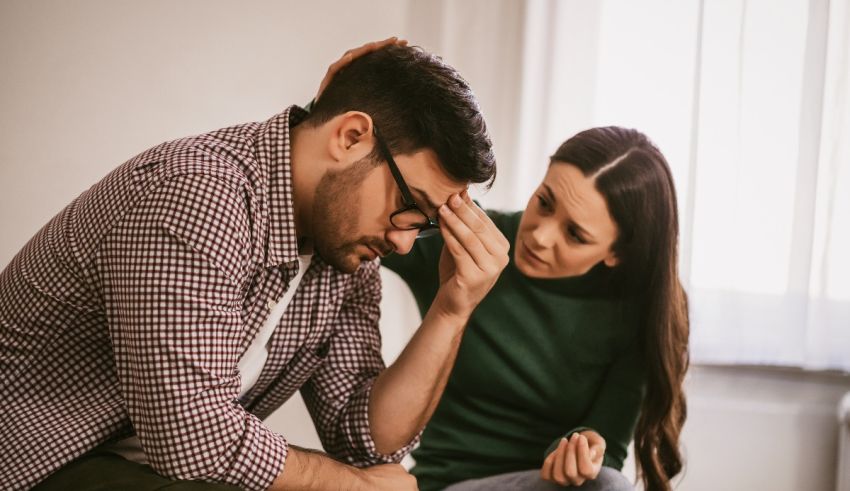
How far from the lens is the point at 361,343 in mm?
1335

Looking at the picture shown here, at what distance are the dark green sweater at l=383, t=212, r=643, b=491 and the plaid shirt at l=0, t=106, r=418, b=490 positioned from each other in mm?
569

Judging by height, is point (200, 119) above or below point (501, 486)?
above

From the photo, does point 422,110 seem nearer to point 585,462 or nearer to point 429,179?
point 429,179

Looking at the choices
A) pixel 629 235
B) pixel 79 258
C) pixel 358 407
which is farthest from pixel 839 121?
pixel 79 258

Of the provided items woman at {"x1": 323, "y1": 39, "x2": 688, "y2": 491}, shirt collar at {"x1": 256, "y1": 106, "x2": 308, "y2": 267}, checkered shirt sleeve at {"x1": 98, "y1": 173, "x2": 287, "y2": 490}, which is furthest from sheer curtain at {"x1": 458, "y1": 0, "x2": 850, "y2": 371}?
checkered shirt sleeve at {"x1": 98, "y1": 173, "x2": 287, "y2": 490}

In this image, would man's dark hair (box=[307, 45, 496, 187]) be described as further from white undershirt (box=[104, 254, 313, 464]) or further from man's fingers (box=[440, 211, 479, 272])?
white undershirt (box=[104, 254, 313, 464])

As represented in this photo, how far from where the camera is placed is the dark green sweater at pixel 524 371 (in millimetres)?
1531

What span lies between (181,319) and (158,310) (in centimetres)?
3

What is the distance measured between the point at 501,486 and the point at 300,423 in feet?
3.15

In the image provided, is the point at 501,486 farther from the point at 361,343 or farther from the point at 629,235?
the point at 629,235

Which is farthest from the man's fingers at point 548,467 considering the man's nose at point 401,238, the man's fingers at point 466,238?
the man's nose at point 401,238

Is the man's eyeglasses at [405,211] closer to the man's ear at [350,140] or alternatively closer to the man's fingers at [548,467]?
the man's ear at [350,140]

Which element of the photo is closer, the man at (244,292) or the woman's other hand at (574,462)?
the man at (244,292)

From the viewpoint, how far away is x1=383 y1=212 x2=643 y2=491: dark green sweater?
1531 millimetres
